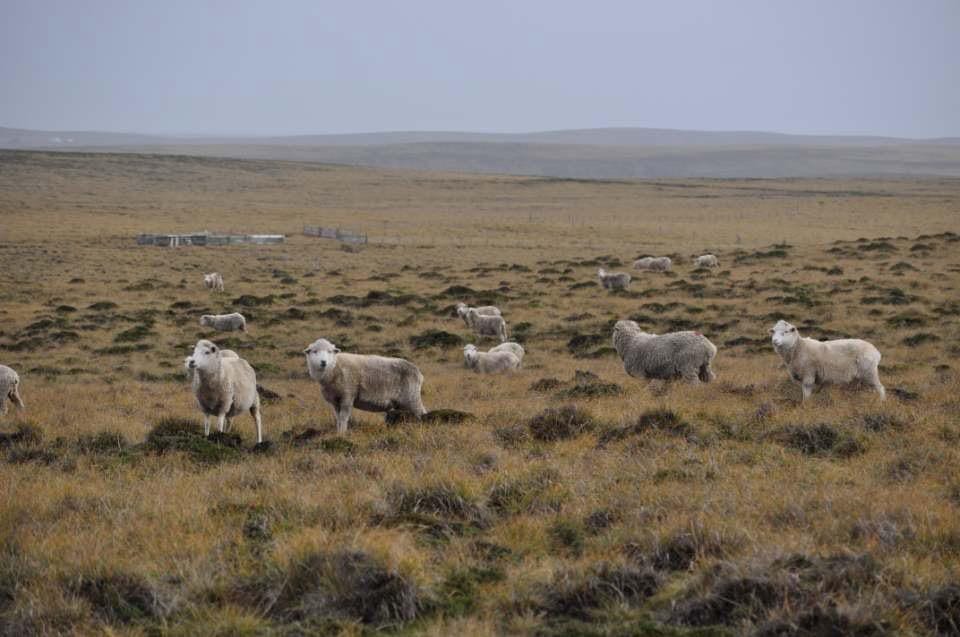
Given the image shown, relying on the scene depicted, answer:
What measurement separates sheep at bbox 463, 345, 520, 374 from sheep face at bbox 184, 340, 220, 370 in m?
7.65

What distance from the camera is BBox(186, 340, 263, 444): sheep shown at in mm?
12797

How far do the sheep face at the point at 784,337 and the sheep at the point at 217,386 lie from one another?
7723 mm

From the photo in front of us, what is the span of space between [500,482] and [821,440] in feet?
12.5

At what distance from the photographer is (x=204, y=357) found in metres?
12.7

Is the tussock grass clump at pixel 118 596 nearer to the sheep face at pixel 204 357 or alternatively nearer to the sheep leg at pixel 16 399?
the sheep face at pixel 204 357

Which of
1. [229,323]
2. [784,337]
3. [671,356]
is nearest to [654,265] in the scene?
[229,323]

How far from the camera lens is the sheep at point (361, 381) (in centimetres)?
1273

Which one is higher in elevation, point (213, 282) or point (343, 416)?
point (343, 416)

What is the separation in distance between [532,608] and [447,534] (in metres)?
1.49

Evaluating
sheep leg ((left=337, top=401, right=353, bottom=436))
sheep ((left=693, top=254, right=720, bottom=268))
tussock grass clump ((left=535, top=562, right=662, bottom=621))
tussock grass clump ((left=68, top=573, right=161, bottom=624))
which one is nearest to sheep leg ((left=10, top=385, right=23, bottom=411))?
sheep leg ((left=337, top=401, right=353, bottom=436))

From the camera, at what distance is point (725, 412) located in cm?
1199

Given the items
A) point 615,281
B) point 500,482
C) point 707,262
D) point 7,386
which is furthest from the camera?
point 707,262

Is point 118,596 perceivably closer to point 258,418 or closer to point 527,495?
point 527,495

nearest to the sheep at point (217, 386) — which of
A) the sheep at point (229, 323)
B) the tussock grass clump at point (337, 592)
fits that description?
the tussock grass clump at point (337, 592)
